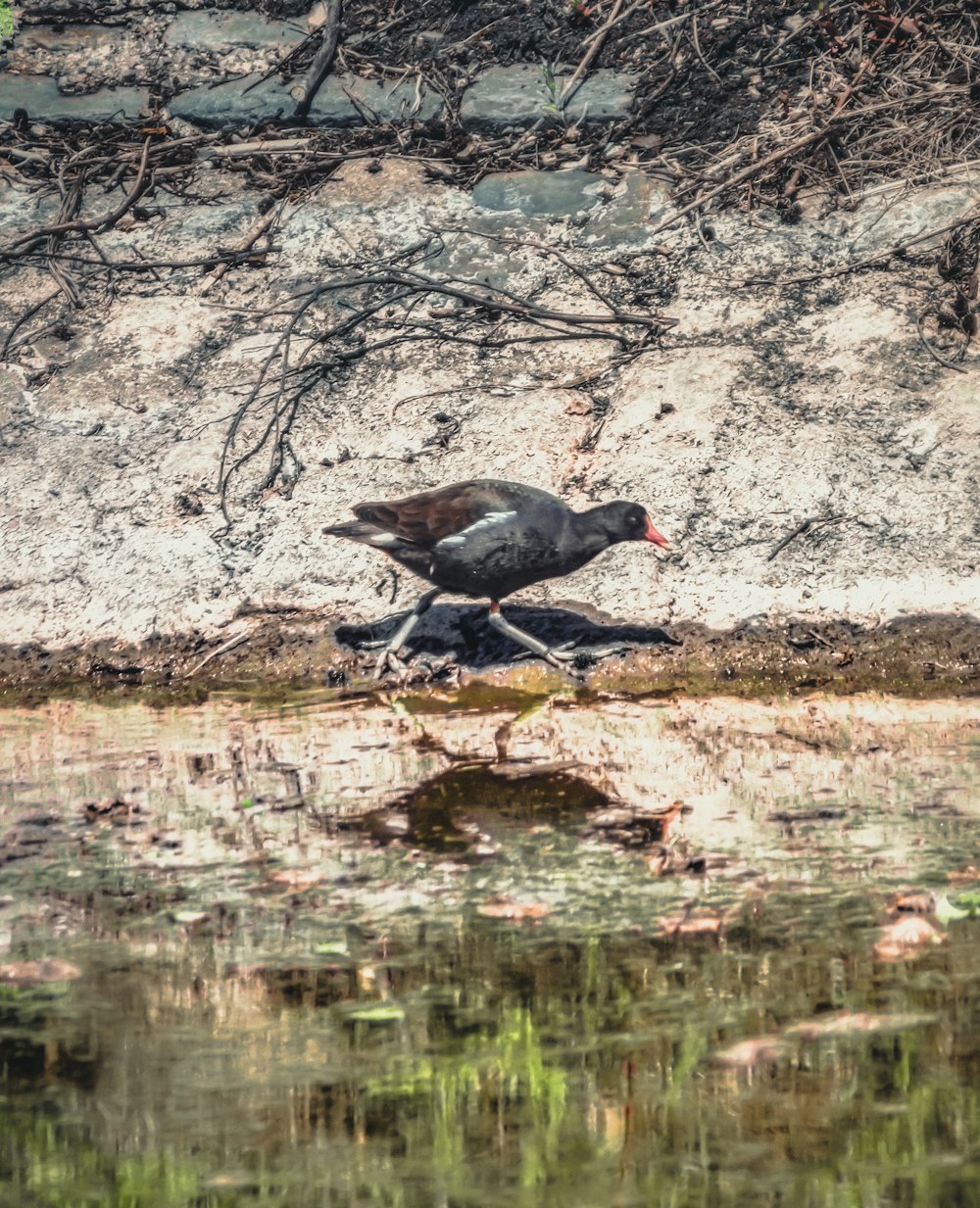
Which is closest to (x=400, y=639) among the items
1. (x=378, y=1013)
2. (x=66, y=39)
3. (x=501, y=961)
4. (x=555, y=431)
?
(x=555, y=431)

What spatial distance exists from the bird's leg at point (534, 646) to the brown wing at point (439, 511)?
1.57ft

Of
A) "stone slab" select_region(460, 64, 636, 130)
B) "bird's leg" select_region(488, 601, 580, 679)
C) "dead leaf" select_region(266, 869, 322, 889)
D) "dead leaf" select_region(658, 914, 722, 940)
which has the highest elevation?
"stone slab" select_region(460, 64, 636, 130)

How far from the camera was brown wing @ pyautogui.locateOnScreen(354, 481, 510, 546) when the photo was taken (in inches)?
272

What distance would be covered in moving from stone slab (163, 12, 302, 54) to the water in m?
6.73

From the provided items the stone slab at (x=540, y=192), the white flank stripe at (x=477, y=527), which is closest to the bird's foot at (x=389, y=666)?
the white flank stripe at (x=477, y=527)

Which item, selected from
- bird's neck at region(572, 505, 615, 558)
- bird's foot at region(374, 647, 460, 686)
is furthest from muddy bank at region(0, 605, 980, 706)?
bird's neck at region(572, 505, 615, 558)

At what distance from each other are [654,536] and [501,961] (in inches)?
123

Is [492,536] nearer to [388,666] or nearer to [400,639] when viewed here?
[400,639]

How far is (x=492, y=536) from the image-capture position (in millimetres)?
6824

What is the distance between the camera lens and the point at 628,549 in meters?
7.71

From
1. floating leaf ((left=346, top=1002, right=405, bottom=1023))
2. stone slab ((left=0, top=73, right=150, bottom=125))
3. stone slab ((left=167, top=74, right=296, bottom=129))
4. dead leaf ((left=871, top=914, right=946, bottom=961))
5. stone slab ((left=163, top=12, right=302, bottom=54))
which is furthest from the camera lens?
stone slab ((left=163, top=12, right=302, bottom=54))

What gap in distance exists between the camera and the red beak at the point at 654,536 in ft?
23.5

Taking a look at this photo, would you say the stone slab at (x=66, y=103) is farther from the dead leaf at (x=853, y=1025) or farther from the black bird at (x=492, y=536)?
the dead leaf at (x=853, y=1025)

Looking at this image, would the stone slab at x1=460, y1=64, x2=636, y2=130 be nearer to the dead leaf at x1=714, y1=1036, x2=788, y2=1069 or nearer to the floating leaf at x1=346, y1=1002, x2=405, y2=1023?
the floating leaf at x1=346, y1=1002, x2=405, y2=1023
